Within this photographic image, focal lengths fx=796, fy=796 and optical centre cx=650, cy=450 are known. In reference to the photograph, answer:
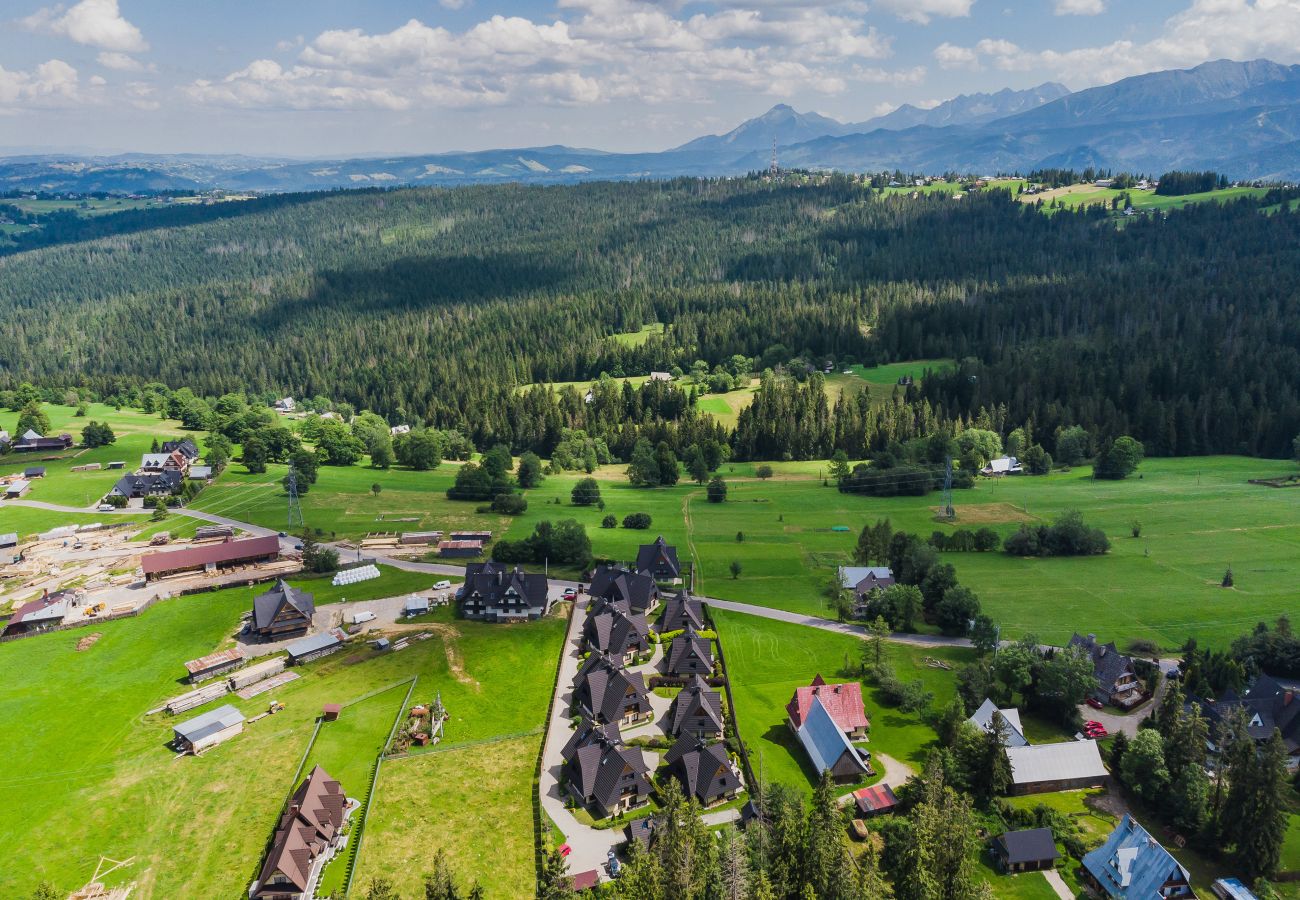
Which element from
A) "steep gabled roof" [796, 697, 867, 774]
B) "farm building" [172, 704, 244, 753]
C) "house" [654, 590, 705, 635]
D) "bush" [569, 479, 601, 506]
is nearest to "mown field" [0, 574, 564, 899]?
"farm building" [172, 704, 244, 753]

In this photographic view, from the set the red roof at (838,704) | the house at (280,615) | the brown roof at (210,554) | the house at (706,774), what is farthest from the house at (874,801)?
the brown roof at (210,554)

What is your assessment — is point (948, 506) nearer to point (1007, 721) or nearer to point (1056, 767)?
point (1007, 721)

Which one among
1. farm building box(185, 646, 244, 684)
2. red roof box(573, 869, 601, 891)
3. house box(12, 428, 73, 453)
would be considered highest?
red roof box(573, 869, 601, 891)

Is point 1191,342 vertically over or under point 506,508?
over

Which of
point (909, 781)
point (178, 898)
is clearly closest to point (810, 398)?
point (909, 781)

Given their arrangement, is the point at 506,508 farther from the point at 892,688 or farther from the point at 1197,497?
the point at 1197,497

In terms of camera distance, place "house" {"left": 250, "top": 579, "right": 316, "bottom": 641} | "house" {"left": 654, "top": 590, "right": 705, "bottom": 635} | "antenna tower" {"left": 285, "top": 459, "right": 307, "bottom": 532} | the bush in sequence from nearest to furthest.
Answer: "house" {"left": 250, "top": 579, "right": 316, "bottom": 641} < "house" {"left": 654, "top": 590, "right": 705, "bottom": 635} < "antenna tower" {"left": 285, "top": 459, "right": 307, "bottom": 532} < the bush

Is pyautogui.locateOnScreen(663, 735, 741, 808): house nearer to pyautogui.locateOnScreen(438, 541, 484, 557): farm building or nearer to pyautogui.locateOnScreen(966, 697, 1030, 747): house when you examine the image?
pyautogui.locateOnScreen(966, 697, 1030, 747): house

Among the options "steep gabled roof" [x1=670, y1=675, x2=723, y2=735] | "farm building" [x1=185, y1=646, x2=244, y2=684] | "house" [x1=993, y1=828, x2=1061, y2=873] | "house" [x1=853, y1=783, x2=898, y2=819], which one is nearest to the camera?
"house" [x1=993, y1=828, x2=1061, y2=873]
